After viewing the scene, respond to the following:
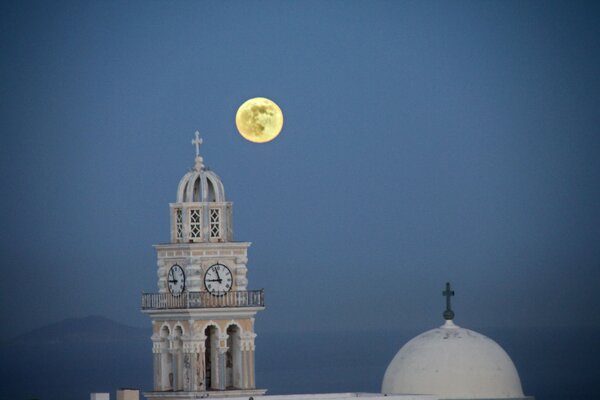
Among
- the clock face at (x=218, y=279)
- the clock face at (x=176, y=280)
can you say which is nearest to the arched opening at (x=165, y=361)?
the clock face at (x=176, y=280)

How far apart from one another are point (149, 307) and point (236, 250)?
4.46 metres

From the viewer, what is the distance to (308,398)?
16988 cm

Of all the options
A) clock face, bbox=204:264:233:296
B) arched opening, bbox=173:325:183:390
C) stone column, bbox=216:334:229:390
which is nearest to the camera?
arched opening, bbox=173:325:183:390

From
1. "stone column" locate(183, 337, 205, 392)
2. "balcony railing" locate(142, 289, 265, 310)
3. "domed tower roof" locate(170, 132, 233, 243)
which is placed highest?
"domed tower roof" locate(170, 132, 233, 243)

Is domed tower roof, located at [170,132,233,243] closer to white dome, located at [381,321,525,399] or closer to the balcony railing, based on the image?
the balcony railing

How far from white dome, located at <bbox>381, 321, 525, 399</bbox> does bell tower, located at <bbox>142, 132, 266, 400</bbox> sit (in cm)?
1226

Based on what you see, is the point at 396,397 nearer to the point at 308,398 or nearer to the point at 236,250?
the point at 308,398

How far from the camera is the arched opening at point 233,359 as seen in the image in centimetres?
18338

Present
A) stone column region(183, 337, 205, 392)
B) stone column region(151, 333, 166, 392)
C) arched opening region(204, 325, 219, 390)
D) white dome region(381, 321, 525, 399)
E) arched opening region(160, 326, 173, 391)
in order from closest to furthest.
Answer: white dome region(381, 321, 525, 399) < stone column region(183, 337, 205, 392) < arched opening region(204, 325, 219, 390) < arched opening region(160, 326, 173, 391) < stone column region(151, 333, 166, 392)

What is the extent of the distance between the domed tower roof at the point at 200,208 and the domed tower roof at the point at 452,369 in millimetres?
15098

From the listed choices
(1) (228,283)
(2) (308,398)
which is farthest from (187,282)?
(2) (308,398)

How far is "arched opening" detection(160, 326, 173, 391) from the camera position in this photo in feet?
602

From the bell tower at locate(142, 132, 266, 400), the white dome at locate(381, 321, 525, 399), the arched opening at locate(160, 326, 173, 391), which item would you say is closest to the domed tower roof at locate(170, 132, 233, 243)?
the bell tower at locate(142, 132, 266, 400)

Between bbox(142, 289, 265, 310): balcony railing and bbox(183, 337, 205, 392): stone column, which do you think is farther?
bbox(142, 289, 265, 310): balcony railing
